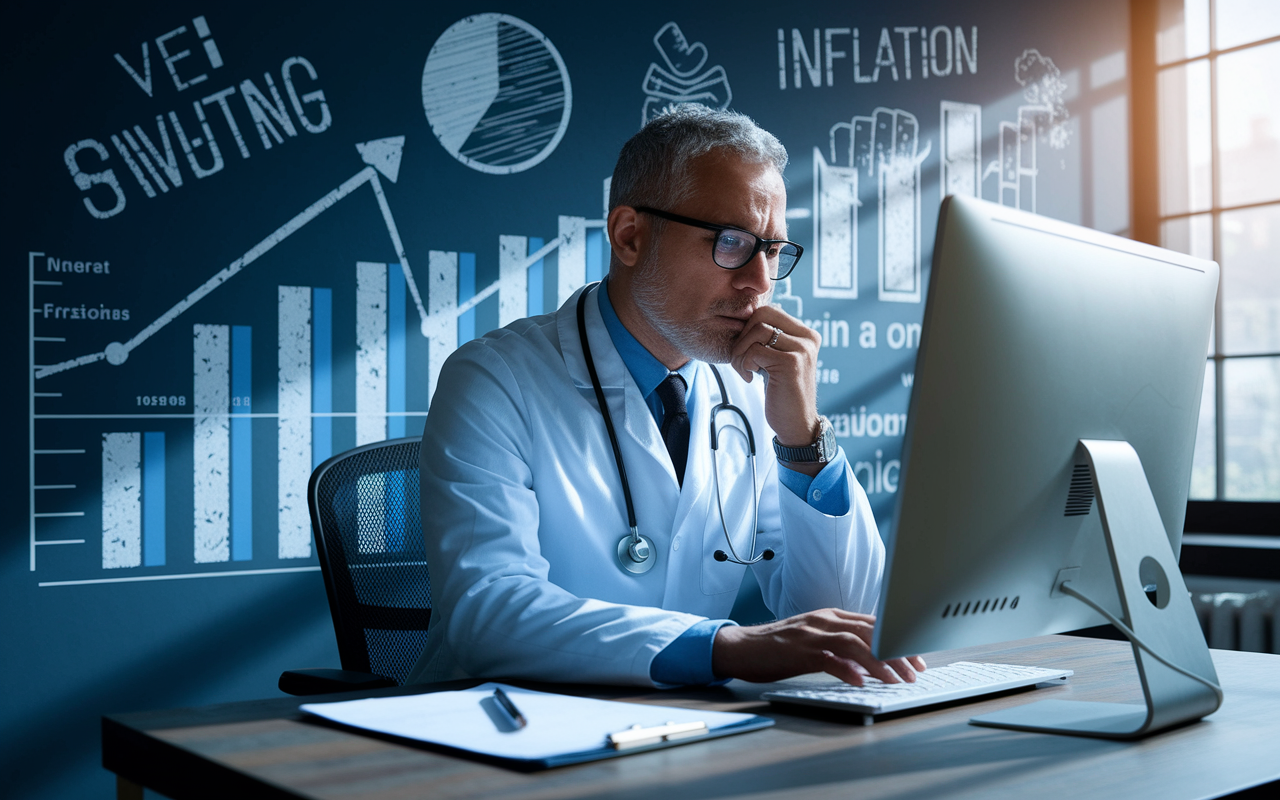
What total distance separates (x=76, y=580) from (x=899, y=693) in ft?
6.78

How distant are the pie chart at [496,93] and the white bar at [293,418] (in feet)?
2.05

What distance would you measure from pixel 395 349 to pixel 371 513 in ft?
3.86

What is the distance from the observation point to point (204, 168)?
8.53 ft

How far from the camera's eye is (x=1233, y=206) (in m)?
3.82

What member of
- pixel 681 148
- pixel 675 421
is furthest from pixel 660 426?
pixel 681 148

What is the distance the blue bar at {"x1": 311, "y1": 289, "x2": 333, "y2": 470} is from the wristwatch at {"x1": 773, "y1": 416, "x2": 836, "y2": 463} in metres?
1.53

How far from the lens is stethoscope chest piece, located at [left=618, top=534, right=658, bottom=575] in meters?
1.55

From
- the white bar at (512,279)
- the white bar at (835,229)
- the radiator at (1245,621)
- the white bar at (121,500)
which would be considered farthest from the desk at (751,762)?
the radiator at (1245,621)

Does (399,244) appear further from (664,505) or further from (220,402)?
(664,505)

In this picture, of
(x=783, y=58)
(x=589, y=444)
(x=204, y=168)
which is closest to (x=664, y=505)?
(x=589, y=444)

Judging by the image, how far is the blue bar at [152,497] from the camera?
8.20ft

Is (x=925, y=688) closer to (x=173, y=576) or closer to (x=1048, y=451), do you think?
(x=1048, y=451)

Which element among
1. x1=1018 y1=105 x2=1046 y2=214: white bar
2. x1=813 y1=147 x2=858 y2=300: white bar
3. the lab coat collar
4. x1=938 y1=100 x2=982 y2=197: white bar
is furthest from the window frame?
the lab coat collar

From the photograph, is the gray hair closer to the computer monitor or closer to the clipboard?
the computer monitor
